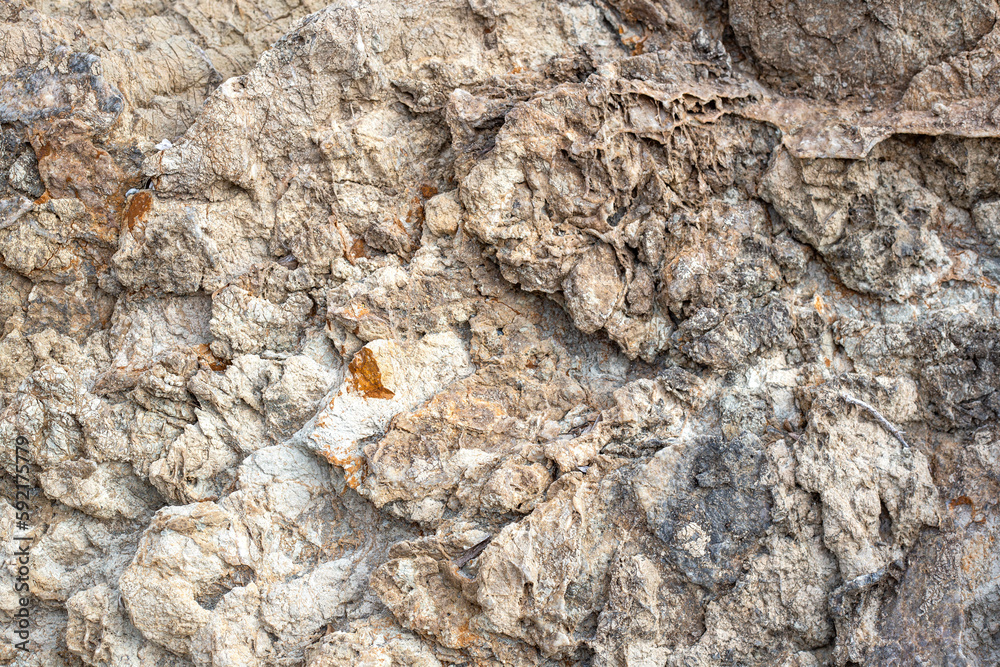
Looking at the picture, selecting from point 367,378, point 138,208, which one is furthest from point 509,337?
point 138,208

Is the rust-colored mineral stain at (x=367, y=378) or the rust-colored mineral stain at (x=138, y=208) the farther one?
the rust-colored mineral stain at (x=138, y=208)

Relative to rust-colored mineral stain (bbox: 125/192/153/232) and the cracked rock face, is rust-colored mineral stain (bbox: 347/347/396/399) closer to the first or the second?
the cracked rock face

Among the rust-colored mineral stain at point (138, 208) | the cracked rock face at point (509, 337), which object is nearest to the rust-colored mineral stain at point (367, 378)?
the cracked rock face at point (509, 337)

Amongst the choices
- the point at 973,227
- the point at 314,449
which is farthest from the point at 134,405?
the point at 973,227

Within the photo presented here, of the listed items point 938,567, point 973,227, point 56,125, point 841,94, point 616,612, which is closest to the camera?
point 938,567

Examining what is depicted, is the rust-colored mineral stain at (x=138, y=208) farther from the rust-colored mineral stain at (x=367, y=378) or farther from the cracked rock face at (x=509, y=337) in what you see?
the rust-colored mineral stain at (x=367, y=378)

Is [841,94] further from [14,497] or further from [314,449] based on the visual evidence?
[14,497]

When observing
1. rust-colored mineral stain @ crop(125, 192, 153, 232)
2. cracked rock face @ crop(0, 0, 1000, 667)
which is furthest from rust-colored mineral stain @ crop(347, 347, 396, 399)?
rust-colored mineral stain @ crop(125, 192, 153, 232)

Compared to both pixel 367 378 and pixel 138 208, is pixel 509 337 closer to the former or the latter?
pixel 367 378
